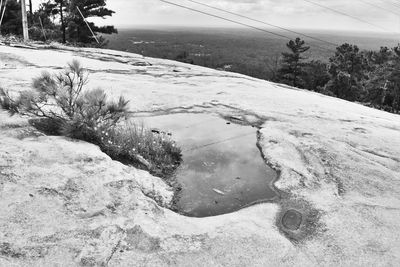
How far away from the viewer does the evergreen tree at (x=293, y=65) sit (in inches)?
2293

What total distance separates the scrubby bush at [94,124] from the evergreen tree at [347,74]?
174 feet

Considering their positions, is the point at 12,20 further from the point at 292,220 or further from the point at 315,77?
the point at 315,77

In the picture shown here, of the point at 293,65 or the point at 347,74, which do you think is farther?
the point at 293,65

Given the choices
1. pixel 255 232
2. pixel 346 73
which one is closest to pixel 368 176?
pixel 255 232

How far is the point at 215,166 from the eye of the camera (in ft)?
19.6

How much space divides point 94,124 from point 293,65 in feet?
185

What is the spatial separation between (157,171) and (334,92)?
56.0 m

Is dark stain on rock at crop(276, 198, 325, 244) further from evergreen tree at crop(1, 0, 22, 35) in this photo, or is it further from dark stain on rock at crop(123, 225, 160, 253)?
evergreen tree at crop(1, 0, 22, 35)

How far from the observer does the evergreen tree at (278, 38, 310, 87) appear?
191 feet

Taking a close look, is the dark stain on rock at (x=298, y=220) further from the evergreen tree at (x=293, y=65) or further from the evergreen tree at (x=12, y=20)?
the evergreen tree at (x=293, y=65)

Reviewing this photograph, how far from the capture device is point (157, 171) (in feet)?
17.9

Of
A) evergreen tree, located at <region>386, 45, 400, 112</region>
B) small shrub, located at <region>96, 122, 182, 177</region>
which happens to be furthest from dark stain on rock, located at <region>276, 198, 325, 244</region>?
evergreen tree, located at <region>386, 45, 400, 112</region>

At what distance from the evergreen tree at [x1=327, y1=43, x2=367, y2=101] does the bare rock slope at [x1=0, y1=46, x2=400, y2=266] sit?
5148cm

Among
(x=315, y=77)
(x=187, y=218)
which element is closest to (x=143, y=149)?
(x=187, y=218)
